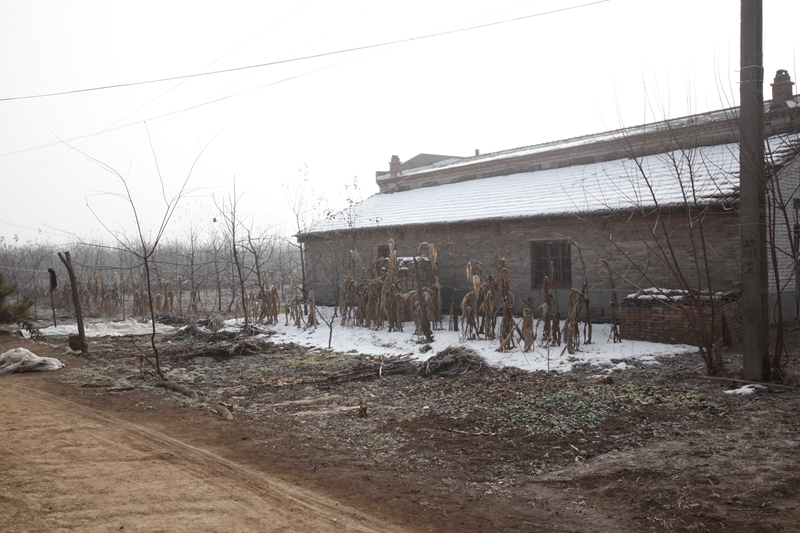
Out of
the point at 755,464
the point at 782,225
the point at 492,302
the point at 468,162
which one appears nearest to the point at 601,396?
the point at 755,464

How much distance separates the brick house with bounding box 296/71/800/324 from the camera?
11.5 metres

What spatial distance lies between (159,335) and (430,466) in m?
12.6

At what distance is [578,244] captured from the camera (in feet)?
45.2

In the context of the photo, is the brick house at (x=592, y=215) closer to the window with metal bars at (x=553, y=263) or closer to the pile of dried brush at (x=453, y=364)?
the window with metal bars at (x=553, y=263)

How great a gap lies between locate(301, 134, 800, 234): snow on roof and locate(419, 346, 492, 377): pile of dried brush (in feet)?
12.9

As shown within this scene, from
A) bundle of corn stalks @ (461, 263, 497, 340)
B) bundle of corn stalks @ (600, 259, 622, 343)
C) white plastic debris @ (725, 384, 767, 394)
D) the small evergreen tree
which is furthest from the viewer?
the small evergreen tree

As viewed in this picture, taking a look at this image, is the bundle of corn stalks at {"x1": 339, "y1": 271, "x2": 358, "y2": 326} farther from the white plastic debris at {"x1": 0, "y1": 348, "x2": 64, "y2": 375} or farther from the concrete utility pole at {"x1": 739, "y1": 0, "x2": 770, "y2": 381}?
the concrete utility pole at {"x1": 739, "y1": 0, "x2": 770, "y2": 381}

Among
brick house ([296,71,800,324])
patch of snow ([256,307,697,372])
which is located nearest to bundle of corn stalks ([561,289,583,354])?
patch of snow ([256,307,697,372])

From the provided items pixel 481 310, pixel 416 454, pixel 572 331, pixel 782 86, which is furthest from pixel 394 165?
pixel 416 454

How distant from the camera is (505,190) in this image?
18.4m

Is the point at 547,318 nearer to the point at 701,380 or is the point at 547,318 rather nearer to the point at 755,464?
the point at 701,380

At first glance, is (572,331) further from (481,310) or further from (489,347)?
(481,310)

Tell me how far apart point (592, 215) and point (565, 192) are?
2089mm

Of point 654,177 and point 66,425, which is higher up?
point 654,177
